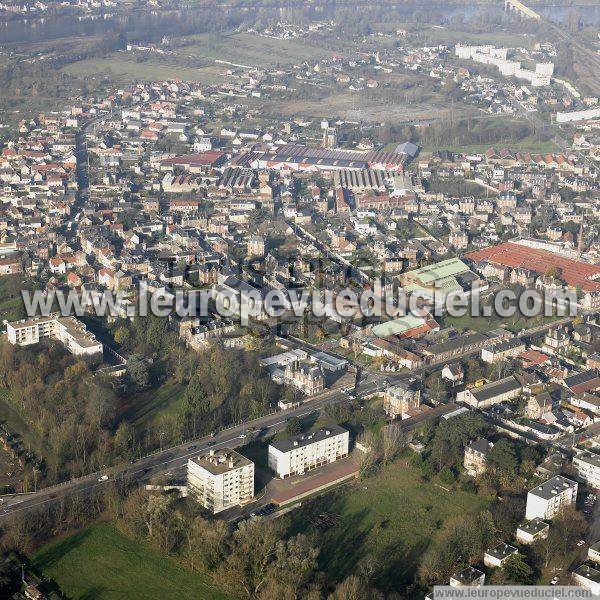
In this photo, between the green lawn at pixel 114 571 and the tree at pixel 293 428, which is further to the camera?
the tree at pixel 293 428

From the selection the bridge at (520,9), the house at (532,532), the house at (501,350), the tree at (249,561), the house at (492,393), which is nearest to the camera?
the tree at (249,561)

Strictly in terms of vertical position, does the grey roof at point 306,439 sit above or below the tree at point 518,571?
above

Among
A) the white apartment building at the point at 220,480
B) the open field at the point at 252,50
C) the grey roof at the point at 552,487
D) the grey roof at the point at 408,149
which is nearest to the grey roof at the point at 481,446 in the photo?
the grey roof at the point at 552,487

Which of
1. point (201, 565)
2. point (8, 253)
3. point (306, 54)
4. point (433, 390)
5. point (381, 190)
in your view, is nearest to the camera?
point (201, 565)

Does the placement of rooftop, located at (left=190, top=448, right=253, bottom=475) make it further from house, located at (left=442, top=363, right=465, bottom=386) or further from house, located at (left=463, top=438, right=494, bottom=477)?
house, located at (left=442, top=363, right=465, bottom=386)

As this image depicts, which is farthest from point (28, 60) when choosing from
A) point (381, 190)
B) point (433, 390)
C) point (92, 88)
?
point (433, 390)

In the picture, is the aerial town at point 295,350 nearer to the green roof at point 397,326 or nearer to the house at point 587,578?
the green roof at point 397,326

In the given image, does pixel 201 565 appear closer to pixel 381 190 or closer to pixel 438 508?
pixel 438 508
